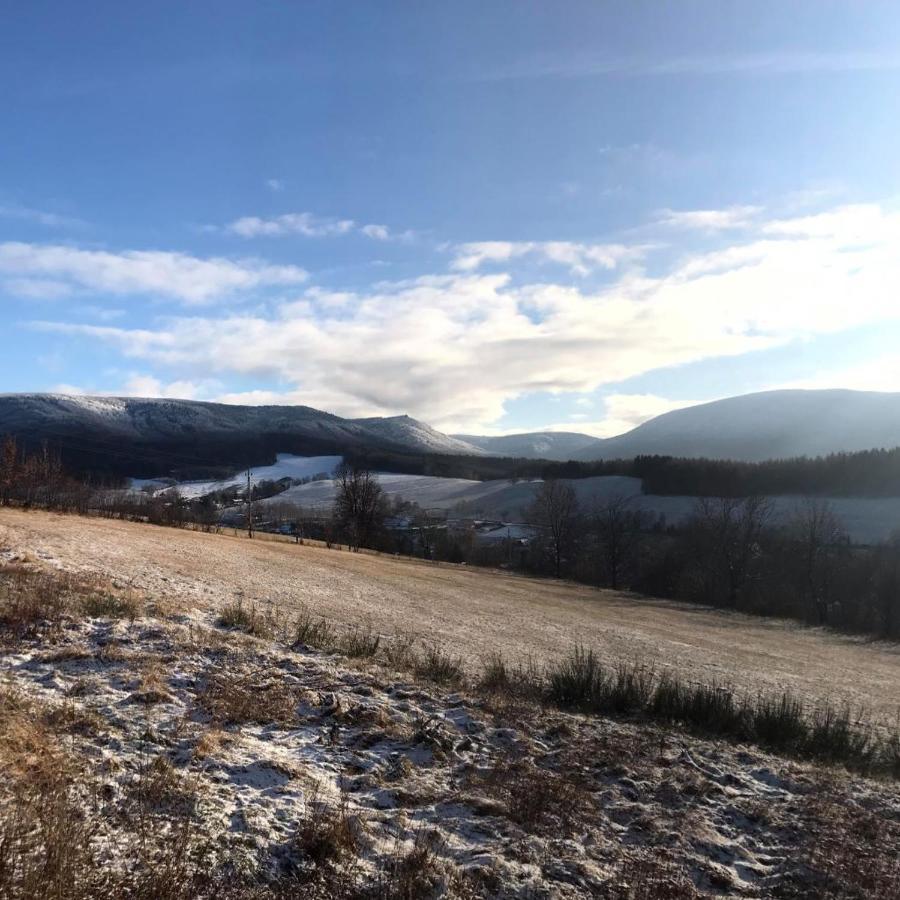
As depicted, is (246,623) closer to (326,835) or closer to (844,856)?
(326,835)

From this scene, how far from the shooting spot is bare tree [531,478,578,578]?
8544 cm

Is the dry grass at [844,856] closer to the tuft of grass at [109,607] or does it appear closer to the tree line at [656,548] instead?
the tuft of grass at [109,607]

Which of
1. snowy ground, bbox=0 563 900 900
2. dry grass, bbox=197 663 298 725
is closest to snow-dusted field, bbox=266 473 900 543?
snowy ground, bbox=0 563 900 900

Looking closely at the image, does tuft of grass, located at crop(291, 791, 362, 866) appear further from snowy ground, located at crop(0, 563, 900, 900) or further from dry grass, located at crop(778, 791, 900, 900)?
dry grass, located at crop(778, 791, 900, 900)

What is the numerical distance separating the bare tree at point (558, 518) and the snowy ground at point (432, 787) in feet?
250

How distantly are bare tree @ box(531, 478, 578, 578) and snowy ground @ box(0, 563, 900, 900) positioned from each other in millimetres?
76223

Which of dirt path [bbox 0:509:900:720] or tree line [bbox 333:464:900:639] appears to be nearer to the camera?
dirt path [bbox 0:509:900:720]

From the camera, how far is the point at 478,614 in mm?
33750

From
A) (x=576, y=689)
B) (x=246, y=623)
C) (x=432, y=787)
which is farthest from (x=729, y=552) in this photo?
(x=432, y=787)

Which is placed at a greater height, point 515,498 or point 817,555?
point 515,498

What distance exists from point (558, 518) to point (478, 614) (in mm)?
53210

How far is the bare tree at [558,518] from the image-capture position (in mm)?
85438

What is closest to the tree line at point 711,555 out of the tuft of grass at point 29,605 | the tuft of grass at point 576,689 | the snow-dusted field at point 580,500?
the snow-dusted field at point 580,500

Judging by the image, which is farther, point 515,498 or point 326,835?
point 515,498
